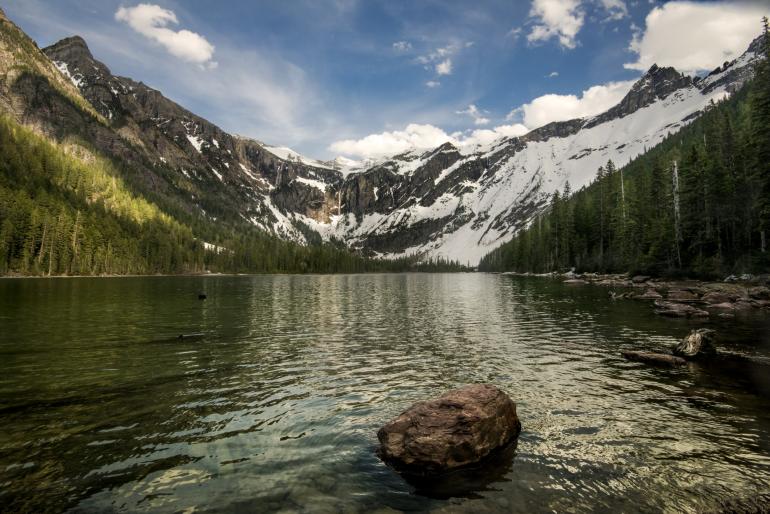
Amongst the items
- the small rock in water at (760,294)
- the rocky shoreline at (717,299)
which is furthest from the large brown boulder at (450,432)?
the small rock in water at (760,294)

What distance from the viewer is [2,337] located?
86.5ft

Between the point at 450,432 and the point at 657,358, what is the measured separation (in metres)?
15.3

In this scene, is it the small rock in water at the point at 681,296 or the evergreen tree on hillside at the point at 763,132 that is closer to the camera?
the small rock in water at the point at 681,296

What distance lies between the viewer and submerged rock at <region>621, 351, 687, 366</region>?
19281 millimetres

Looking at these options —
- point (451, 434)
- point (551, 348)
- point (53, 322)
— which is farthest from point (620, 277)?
point (53, 322)

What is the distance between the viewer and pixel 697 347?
20469mm

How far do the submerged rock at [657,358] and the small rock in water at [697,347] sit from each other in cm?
100

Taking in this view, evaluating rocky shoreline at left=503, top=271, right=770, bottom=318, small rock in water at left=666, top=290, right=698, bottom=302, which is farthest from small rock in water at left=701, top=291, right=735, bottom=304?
small rock in water at left=666, top=290, right=698, bottom=302

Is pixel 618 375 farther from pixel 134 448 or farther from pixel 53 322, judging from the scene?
pixel 53 322

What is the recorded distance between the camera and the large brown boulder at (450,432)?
9.66 meters

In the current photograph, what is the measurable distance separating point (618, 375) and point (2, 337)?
37108 mm

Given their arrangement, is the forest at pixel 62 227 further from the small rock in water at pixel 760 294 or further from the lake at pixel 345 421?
the small rock in water at pixel 760 294

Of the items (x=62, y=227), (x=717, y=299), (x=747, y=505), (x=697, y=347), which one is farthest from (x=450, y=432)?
(x=62, y=227)

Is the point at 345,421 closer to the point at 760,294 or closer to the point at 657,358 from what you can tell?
the point at 657,358
